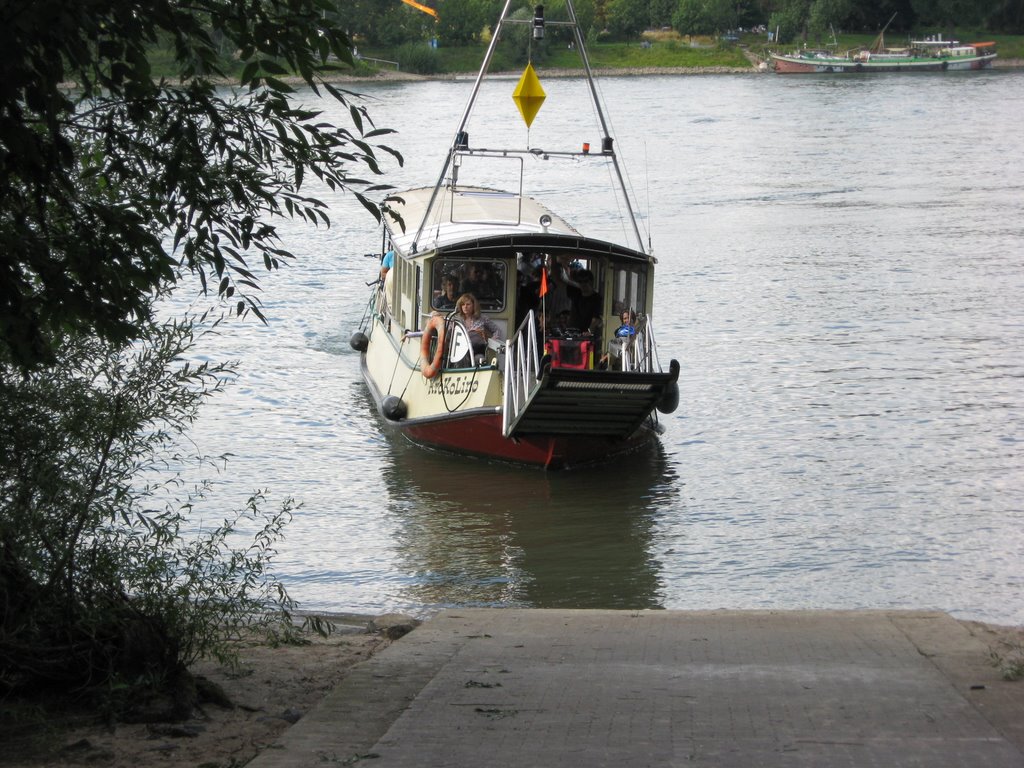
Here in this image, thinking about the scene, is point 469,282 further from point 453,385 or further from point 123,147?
point 123,147

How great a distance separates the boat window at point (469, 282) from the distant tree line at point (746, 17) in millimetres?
97439

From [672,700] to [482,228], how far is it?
12534 mm

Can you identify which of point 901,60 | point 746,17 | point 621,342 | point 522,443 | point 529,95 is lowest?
point 522,443

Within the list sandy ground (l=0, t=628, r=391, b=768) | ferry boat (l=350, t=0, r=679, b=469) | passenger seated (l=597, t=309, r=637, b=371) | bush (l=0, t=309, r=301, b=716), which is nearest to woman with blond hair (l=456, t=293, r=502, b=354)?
ferry boat (l=350, t=0, r=679, b=469)

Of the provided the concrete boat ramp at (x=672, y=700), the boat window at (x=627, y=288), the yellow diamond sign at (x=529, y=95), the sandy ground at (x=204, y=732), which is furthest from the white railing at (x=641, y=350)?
the sandy ground at (x=204, y=732)

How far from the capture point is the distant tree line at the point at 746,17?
377 ft

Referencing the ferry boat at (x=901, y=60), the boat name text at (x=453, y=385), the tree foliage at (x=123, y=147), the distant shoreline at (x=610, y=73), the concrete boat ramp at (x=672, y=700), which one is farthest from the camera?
the ferry boat at (x=901, y=60)

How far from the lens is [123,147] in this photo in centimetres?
735

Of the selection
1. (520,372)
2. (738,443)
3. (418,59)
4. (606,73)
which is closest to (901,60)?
(606,73)

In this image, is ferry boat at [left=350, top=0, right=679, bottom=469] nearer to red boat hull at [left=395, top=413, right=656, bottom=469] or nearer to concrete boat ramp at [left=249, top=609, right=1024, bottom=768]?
red boat hull at [left=395, top=413, right=656, bottom=469]

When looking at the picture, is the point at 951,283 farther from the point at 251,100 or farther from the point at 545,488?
the point at 251,100

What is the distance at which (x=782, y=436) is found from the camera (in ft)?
68.1

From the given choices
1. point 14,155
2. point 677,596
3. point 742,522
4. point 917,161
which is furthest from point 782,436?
point 917,161

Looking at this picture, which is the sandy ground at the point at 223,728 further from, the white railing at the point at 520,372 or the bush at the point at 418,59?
the bush at the point at 418,59
